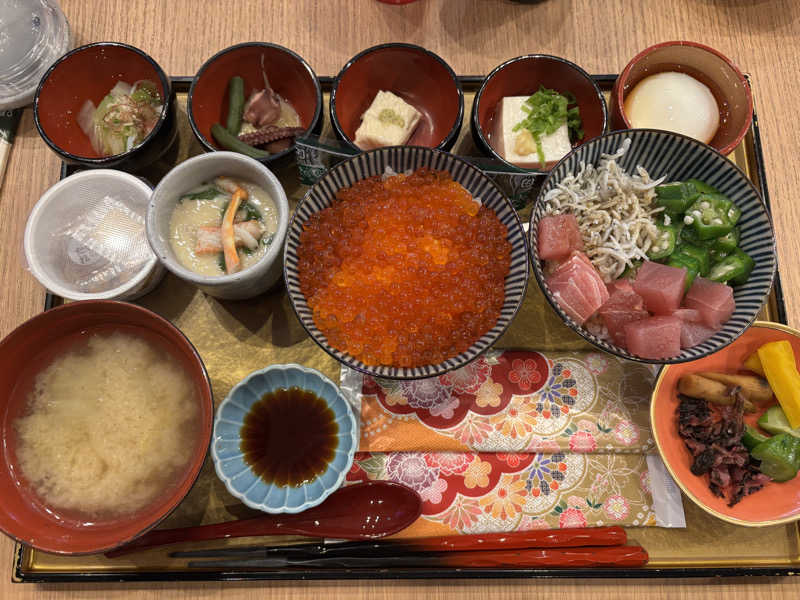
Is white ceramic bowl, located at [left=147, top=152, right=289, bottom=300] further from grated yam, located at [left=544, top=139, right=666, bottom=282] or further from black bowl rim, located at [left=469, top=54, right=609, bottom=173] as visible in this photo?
grated yam, located at [left=544, top=139, right=666, bottom=282]

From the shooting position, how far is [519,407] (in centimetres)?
163

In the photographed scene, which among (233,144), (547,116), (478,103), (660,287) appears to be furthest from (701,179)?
(233,144)

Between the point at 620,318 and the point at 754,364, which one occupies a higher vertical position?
the point at 620,318

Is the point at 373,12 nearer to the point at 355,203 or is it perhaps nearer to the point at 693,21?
the point at 355,203

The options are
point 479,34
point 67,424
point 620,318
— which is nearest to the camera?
point 67,424

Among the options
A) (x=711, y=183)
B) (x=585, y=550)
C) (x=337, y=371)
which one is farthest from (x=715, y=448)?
(x=337, y=371)

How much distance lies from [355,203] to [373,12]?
95 centimetres

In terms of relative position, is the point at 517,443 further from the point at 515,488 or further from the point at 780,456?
the point at 780,456

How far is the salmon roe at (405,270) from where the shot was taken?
144 centimetres

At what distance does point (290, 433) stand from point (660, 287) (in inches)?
44.9

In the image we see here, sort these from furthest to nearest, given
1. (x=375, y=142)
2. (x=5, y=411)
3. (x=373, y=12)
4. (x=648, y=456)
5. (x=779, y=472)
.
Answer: (x=373, y=12)
(x=375, y=142)
(x=648, y=456)
(x=779, y=472)
(x=5, y=411)

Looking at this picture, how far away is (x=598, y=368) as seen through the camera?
166 cm

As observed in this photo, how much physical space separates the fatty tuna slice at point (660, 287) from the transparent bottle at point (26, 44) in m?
2.09

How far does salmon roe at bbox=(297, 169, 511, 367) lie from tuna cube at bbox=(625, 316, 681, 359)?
0.38 metres
